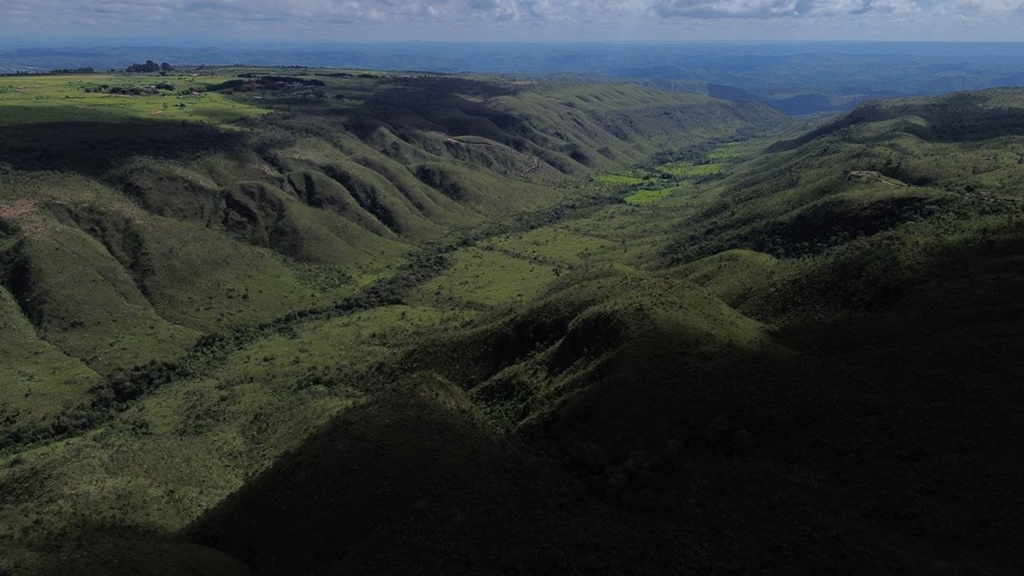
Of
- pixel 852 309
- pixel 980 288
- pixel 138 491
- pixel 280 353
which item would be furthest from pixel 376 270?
pixel 980 288

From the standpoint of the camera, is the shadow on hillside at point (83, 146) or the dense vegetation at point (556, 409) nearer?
the dense vegetation at point (556, 409)

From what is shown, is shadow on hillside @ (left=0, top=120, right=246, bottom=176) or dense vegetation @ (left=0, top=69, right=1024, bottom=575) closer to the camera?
dense vegetation @ (left=0, top=69, right=1024, bottom=575)

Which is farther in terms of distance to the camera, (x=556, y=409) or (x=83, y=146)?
(x=83, y=146)

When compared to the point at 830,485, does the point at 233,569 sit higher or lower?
lower

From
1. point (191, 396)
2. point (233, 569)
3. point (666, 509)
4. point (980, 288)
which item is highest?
point (980, 288)


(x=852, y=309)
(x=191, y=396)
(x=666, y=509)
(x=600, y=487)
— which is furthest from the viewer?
(x=191, y=396)

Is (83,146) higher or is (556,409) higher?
(83,146)

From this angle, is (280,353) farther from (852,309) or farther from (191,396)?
(852,309)

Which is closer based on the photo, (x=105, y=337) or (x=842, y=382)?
(x=842, y=382)
